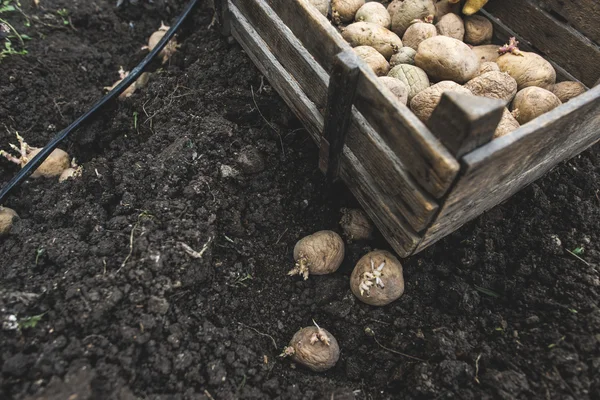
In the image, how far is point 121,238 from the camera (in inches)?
103

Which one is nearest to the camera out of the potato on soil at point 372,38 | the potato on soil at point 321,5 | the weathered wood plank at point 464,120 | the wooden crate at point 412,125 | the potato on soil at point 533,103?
the weathered wood plank at point 464,120

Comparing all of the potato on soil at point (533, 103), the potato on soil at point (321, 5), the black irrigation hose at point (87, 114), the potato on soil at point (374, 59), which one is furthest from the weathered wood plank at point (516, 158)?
the black irrigation hose at point (87, 114)

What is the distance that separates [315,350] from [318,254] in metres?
0.58

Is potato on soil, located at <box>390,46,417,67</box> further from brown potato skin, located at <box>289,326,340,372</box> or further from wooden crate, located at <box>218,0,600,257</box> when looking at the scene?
brown potato skin, located at <box>289,326,340,372</box>

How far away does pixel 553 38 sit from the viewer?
327 centimetres

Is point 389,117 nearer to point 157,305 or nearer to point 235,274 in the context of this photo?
point 235,274

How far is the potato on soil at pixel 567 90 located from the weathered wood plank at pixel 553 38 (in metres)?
0.25

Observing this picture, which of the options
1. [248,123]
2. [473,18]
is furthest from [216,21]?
[473,18]

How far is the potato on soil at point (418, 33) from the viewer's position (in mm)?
3082

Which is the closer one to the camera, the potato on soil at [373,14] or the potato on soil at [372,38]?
the potato on soil at [372,38]

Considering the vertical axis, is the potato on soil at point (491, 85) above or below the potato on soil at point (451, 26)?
below

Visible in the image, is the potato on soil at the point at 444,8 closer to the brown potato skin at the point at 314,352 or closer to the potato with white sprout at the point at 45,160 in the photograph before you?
the brown potato skin at the point at 314,352

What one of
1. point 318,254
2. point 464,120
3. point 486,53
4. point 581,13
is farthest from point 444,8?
point 318,254

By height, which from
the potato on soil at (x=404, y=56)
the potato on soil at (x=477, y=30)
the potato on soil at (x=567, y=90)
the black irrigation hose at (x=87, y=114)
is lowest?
the potato on soil at (x=567, y=90)
